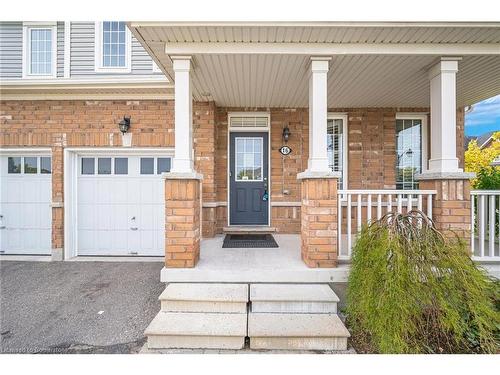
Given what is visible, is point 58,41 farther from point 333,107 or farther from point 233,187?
point 333,107

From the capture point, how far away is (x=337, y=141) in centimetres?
528

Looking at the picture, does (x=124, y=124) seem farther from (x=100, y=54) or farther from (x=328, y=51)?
(x=328, y=51)

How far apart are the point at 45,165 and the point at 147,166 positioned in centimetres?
191

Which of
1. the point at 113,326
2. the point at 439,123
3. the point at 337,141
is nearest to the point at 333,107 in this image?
the point at 337,141

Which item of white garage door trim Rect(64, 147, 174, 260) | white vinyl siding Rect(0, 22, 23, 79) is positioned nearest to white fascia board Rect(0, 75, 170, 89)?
white vinyl siding Rect(0, 22, 23, 79)

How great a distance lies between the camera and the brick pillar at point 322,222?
2.90m

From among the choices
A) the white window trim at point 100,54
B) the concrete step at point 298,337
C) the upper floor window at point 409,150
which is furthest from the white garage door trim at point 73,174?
the upper floor window at point 409,150

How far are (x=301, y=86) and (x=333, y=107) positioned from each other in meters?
1.30

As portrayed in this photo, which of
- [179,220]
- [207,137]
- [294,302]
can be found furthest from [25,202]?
[294,302]

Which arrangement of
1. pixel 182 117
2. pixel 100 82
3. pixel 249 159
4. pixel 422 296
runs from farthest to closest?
pixel 249 159 < pixel 100 82 < pixel 182 117 < pixel 422 296

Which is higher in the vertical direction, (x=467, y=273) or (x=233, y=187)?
(x=233, y=187)

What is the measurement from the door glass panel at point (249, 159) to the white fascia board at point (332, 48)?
2290 mm

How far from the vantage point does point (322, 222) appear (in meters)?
2.91

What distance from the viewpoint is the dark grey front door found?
5145mm
